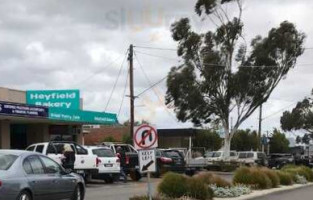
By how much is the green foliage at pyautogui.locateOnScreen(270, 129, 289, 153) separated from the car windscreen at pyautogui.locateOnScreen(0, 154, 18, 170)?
3311 inches

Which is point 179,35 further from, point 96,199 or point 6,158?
point 6,158

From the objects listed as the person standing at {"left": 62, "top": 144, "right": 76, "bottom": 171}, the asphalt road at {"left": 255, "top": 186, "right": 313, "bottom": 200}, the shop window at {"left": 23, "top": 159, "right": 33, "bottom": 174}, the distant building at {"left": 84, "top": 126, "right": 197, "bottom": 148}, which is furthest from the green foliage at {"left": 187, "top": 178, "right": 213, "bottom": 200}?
the distant building at {"left": 84, "top": 126, "right": 197, "bottom": 148}

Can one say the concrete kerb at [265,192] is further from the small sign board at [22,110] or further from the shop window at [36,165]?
the small sign board at [22,110]

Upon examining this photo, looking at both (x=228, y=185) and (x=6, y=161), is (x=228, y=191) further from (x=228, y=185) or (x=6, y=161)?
(x=6, y=161)

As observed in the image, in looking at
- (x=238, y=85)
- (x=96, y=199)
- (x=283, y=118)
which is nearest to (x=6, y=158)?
(x=96, y=199)

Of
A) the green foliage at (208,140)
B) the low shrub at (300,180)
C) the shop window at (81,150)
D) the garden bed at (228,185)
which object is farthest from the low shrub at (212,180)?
the green foliage at (208,140)

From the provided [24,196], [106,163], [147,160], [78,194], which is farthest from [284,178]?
[24,196]

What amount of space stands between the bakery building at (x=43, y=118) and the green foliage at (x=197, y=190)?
511 inches

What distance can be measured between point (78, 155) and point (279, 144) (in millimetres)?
73511

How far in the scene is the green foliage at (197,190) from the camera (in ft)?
58.9

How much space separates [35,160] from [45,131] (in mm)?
23914

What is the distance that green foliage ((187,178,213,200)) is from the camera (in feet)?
58.9

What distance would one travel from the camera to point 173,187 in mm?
17844

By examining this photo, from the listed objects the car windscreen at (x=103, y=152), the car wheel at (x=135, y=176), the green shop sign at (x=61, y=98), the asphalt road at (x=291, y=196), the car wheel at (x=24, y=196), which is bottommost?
the asphalt road at (x=291, y=196)
